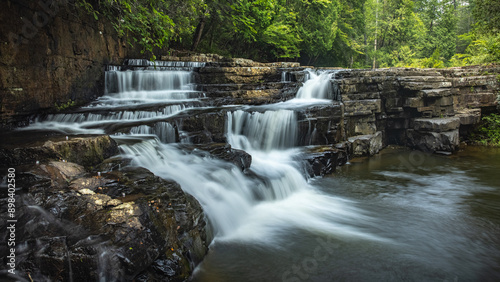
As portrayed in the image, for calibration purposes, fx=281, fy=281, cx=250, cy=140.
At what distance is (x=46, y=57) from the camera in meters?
7.14

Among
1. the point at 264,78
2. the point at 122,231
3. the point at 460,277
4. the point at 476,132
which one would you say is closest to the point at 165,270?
the point at 122,231

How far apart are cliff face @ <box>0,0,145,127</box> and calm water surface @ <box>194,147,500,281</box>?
19.7ft

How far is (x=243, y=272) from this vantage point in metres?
3.69

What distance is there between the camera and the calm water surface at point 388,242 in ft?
12.3

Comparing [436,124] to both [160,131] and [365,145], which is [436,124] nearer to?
[365,145]

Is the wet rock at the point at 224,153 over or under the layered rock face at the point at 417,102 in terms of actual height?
under

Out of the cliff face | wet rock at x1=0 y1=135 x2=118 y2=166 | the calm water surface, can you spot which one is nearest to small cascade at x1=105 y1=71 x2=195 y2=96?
the cliff face

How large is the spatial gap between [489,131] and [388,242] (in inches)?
410

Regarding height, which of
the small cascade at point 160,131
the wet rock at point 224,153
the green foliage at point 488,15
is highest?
the green foliage at point 488,15

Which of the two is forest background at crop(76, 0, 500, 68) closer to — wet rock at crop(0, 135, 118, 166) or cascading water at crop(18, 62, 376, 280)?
cascading water at crop(18, 62, 376, 280)

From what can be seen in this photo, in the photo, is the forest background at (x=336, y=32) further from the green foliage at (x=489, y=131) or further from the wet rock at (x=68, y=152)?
the wet rock at (x=68, y=152)

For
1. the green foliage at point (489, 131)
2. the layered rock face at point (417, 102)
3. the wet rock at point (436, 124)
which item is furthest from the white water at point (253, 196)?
the green foliage at point (489, 131)

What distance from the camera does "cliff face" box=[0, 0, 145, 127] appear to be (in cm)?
623

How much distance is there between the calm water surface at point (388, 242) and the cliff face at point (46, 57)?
5994mm
